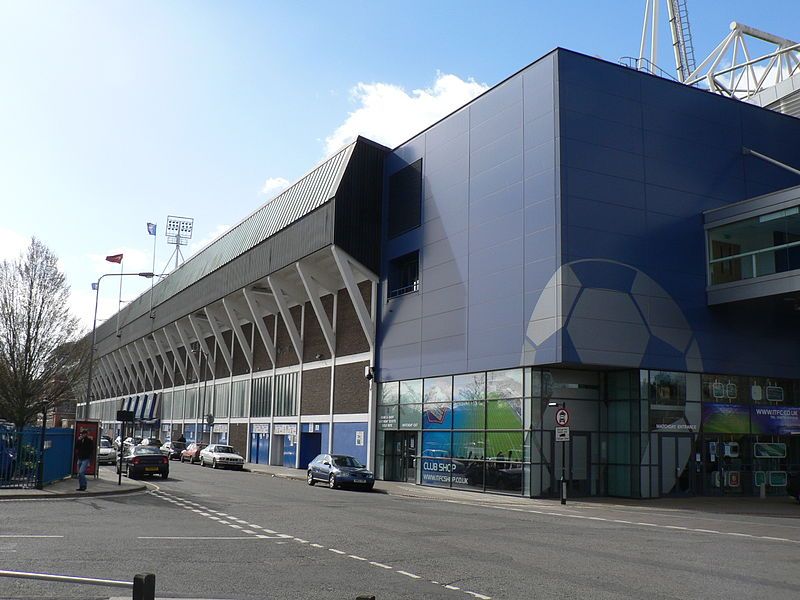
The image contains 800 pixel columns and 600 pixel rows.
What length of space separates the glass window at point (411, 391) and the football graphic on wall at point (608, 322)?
795 centimetres

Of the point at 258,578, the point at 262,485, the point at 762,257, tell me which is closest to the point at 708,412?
the point at 762,257

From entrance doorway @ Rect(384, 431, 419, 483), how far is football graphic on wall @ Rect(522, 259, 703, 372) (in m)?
9.52

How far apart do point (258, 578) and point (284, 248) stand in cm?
3471

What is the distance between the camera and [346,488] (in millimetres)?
31781

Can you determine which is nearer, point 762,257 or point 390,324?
point 762,257

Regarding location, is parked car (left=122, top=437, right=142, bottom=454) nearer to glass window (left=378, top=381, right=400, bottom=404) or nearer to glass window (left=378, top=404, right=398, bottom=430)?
glass window (left=378, top=404, right=398, bottom=430)

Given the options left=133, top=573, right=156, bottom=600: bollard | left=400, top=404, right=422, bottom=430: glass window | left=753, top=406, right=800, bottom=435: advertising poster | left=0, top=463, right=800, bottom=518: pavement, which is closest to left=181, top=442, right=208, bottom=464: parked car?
left=400, top=404, right=422, bottom=430: glass window

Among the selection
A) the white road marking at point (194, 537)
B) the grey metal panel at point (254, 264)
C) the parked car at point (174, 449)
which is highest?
the grey metal panel at point (254, 264)

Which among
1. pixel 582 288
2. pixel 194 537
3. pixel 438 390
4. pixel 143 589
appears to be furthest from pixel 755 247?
pixel 143 589

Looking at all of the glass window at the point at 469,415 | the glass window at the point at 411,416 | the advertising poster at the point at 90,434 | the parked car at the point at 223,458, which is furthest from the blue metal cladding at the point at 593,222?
the parked car at the point at 223,458

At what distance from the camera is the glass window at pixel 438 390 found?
32.6m

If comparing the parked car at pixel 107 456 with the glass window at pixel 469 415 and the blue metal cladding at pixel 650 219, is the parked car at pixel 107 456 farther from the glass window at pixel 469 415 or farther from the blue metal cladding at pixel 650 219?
the blue metal cladding at pixel 650 219

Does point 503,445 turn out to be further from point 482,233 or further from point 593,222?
point 593,222

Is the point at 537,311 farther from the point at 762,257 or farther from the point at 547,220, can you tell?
the point at 762,257
